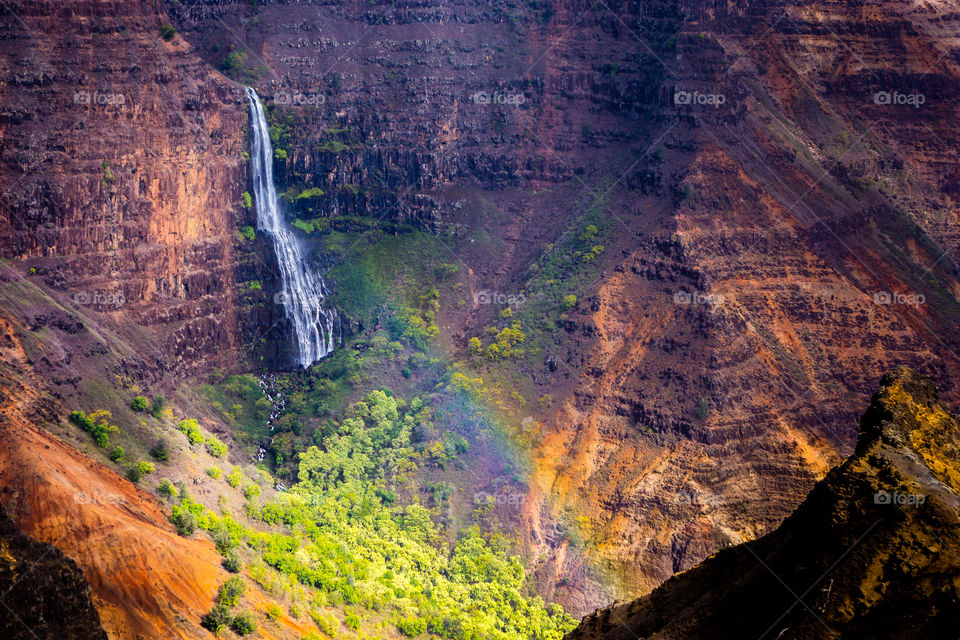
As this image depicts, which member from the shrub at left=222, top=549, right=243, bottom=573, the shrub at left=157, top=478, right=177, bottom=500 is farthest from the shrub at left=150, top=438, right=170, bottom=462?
the shrub at left=222, top=549, right=243, bottom=573

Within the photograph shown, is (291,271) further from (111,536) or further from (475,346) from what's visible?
(111,536)

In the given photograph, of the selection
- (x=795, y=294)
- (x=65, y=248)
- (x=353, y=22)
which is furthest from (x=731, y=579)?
(x=353, y=22)

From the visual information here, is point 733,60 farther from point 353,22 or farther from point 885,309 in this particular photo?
point 353,22

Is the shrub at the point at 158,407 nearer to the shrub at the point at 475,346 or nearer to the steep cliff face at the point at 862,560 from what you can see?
the shrub at the point at 475,346

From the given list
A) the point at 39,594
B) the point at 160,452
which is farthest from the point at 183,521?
the point at 39,594

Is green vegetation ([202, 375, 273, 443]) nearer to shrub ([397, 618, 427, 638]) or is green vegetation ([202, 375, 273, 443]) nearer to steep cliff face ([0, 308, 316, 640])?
steep cliff face ([0, 308, 316, 640])
